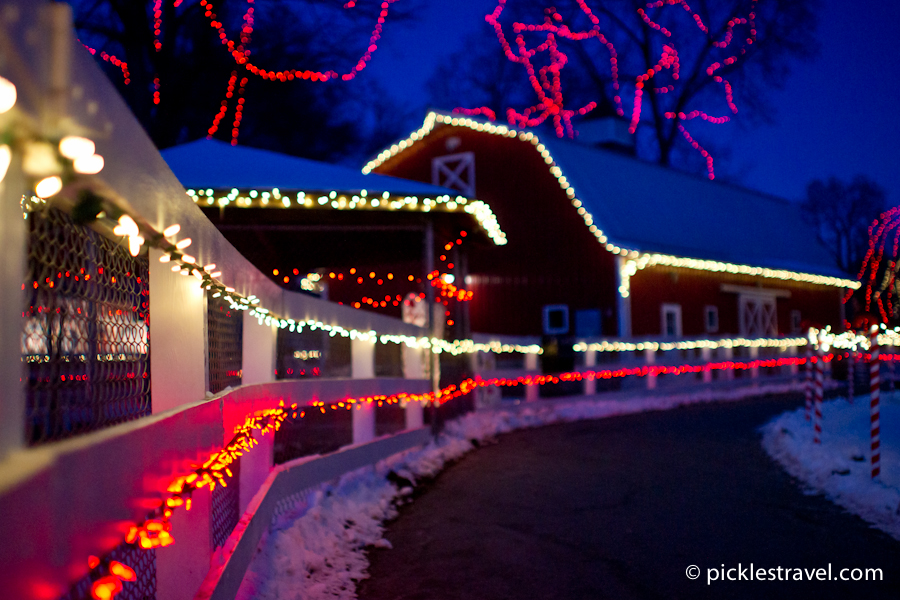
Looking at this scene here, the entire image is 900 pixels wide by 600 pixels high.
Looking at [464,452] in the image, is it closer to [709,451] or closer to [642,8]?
[709,451]

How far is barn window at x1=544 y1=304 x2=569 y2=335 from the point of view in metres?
22.5

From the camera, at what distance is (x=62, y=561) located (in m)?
1.72

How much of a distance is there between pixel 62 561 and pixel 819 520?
622cm

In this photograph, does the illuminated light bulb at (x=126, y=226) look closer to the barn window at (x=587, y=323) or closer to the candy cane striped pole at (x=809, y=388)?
the candy cane striped pole at (x=809, y=388)

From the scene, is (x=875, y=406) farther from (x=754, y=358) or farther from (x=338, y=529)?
(x=754, y=358)

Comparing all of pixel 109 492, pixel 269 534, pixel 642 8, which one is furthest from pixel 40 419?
pixel 642 8

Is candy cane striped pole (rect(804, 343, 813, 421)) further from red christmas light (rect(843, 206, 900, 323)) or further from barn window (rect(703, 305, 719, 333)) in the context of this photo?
red christmas light (rect(843, 206, 900, 323))

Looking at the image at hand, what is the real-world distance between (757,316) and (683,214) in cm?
471

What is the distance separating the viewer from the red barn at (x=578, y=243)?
2195cm

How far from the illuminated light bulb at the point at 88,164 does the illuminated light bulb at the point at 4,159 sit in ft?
0.81

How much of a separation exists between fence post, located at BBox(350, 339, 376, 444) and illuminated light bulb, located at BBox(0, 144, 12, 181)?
682cm

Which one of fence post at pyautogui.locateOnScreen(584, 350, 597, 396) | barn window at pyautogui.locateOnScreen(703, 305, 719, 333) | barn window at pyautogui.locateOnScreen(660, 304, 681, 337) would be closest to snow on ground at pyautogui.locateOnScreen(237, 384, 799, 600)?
fence post at pyautogui.locateOnScreen(584, 350, 597, 396)

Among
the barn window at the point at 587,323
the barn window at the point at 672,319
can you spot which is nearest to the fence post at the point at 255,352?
the barn window at the point at 587,323

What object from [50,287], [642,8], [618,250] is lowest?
[50,287]
